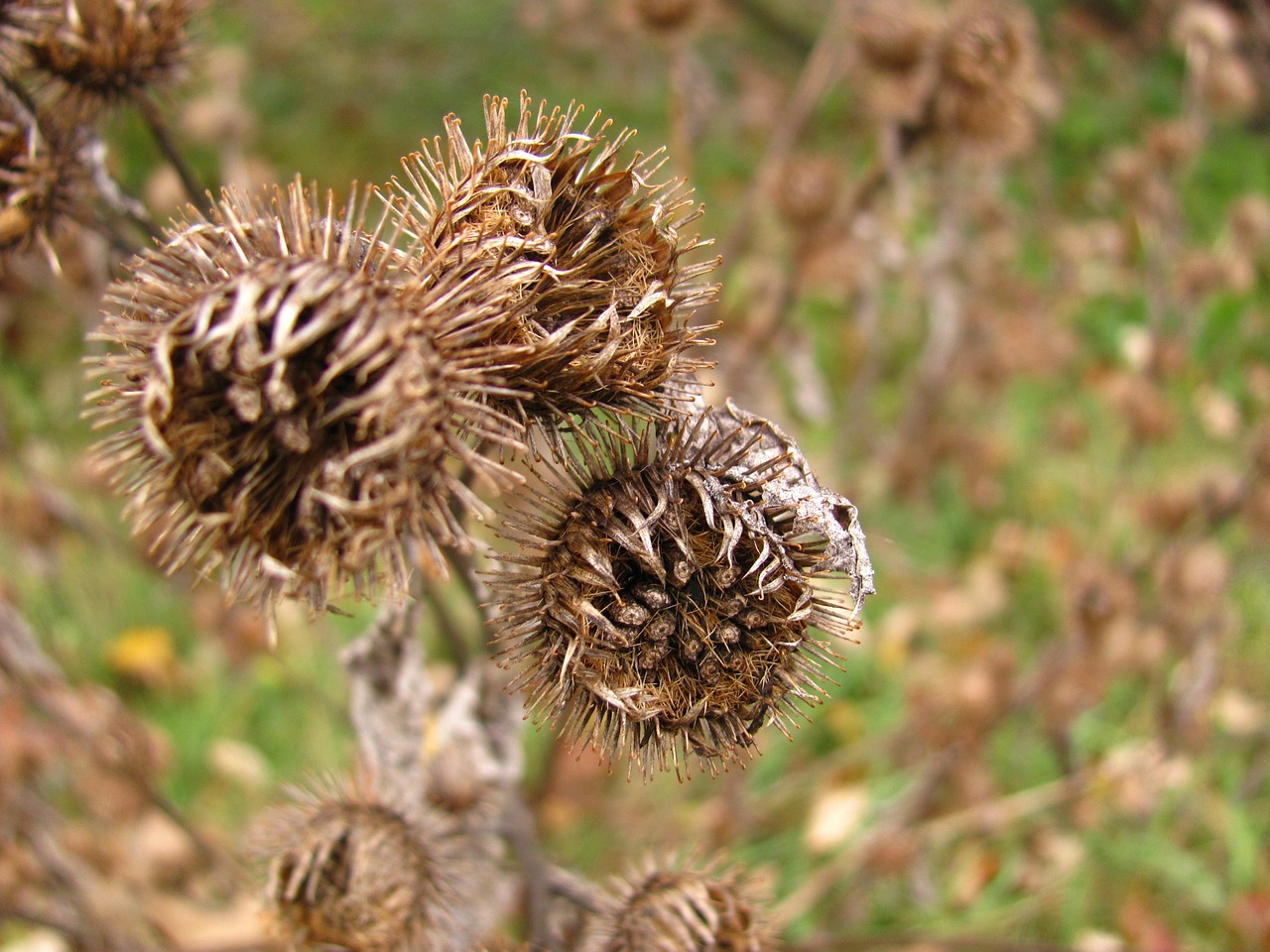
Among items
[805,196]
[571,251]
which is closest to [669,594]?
[571,251]

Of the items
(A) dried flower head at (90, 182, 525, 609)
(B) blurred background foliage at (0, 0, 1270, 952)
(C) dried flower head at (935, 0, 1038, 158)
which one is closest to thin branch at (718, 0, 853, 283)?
(B) blurred background foliage at (0, 0, 1270, 952)

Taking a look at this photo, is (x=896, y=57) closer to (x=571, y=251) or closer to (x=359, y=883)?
(x=571, y=251)

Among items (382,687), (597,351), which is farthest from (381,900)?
(597,351)

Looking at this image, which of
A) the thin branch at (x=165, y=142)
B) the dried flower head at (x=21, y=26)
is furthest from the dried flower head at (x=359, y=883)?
the dried flower head at (x=21, y=26)

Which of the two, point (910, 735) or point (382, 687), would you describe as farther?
point (910, 735)

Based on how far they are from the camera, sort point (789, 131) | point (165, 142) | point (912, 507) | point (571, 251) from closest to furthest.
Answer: point (571, 251) < point (165, 142) < point (789, 131) < point (912, 507)

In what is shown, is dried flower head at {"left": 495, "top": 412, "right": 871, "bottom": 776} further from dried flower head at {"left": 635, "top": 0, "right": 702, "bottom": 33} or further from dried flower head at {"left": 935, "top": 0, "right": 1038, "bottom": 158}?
dried flower head at {"left": 635, "top": 0, "right": 702, "bottom": 33}

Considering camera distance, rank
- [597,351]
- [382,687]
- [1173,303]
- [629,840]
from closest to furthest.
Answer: [597,351], [382,687], [629,840], [1173,303]

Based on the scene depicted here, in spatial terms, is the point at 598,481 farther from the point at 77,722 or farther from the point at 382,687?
the point at 77,722
